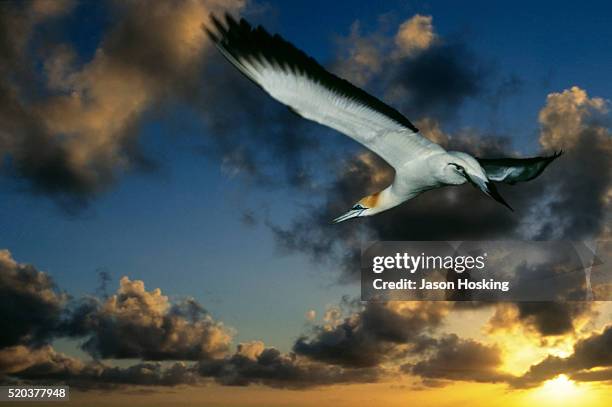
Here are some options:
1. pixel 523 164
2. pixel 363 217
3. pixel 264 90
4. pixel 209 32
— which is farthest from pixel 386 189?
pixel 209 32

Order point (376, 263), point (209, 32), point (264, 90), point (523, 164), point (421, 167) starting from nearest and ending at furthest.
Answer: point (209, 32) < point (264, 90) < point (421, 167) < point (523, 164) < point (376, 263)

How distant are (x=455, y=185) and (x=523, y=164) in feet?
7.58

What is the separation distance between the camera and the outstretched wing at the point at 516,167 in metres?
14.2

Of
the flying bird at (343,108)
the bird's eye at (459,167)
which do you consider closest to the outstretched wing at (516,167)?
the flying bird at (343,108)

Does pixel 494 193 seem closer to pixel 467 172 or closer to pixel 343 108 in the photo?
pixel 467 172

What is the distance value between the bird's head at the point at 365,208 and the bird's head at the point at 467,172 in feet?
7.93

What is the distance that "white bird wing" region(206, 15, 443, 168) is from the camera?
10992mm

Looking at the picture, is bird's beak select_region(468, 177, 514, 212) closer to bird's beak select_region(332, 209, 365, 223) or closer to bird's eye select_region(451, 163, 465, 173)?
bird's eye select_region(451, 163, 465, 173)

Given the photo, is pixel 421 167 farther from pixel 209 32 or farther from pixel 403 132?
pixel 209 32

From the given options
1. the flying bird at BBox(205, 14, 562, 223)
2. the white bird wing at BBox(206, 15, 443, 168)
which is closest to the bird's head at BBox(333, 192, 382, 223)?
the flying bird at BBox(205, 14, 562, 223)

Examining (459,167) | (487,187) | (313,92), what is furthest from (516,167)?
(313,92)

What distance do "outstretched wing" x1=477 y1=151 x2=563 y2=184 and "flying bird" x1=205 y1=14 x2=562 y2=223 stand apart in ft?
6.14

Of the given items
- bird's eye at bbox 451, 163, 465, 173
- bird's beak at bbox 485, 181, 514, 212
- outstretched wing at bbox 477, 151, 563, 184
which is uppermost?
outstretched wing at bbox 477, 151, 563, 184

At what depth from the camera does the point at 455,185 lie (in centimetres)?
1281
